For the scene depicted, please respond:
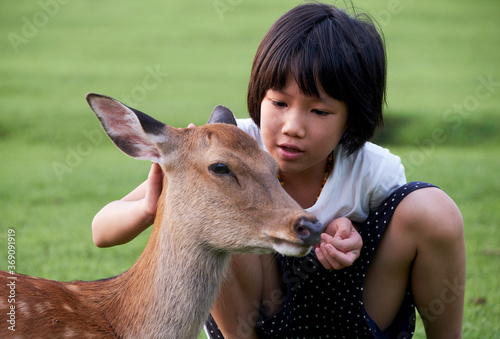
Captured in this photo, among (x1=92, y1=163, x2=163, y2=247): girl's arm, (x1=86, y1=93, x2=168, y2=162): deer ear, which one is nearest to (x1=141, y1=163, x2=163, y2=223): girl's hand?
(x1=92, y1=163, x2=163, y2=247): girl's arm

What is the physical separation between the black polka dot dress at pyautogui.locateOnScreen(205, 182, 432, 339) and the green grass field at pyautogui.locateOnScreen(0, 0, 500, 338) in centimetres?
83


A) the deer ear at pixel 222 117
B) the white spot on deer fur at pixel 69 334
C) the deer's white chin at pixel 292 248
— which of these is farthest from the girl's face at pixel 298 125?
the white spot on deer fur at pixel 69 334

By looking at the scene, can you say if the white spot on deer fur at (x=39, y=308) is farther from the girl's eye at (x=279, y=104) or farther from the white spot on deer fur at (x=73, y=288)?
the girl's eye at (x=279, y=104)

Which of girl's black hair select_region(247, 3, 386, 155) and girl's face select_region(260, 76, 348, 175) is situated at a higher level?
girl's black hair select_region(247, 3, 386, 155)

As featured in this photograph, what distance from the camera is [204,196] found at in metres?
2.50

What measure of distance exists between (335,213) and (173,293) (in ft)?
3.05

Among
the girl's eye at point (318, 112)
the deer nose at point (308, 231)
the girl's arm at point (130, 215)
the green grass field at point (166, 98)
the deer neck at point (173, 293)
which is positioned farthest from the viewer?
the green grass field at point (166, 98)

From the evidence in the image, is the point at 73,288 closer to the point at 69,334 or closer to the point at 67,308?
the point at 67,308

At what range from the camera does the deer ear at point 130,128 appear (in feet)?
8.36

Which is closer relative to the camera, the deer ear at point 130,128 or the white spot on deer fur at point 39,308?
the white spot on deer fur at point 39,308

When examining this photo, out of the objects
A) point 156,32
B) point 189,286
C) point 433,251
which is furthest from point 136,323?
point 156,32

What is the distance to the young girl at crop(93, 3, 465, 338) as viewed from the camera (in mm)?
2879

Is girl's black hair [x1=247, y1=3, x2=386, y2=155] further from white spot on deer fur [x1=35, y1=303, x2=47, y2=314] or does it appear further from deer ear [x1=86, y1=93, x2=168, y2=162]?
white spot on deer fur [x1=35, y1=303, x2=47, y2=314]

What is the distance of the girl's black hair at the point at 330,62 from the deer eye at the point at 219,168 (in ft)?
1.90
